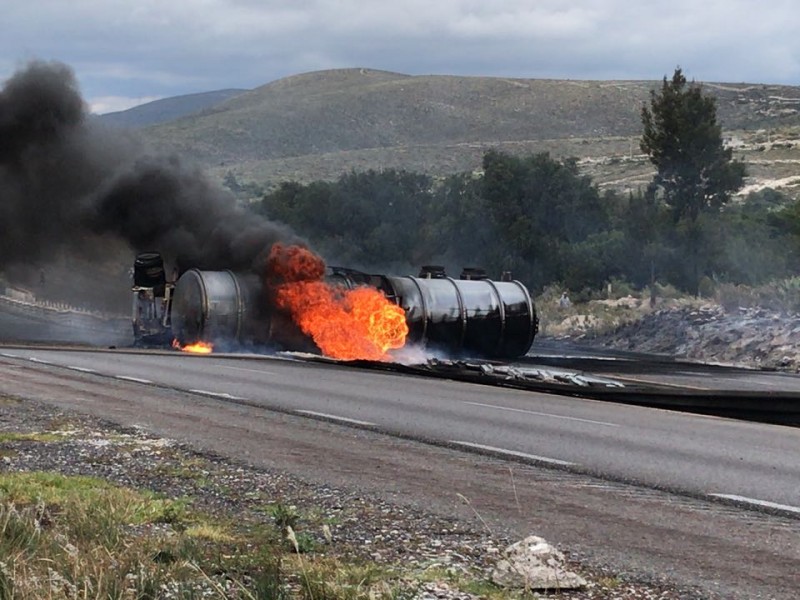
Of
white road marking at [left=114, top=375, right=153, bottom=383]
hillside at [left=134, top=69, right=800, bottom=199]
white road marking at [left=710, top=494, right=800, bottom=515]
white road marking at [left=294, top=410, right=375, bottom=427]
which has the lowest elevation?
white road marking at [left=114, top=375, right=153, bottom=383]

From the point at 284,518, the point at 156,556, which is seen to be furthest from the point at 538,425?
the point at 156,556

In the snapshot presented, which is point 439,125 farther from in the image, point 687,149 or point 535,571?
point 535,571

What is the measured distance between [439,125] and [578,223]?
93.7 metres

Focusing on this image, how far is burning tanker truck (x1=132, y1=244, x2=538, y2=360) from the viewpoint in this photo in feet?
86.2

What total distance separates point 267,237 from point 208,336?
3386 mm

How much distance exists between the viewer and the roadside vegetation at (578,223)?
4284 cm

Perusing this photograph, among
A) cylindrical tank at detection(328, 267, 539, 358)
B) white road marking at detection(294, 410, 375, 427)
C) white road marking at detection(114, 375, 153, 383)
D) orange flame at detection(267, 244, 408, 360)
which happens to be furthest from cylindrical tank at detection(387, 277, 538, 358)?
white road marking at detection(294, 410, 375, 427)

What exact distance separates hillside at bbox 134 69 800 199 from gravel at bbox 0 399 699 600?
88.9 meters

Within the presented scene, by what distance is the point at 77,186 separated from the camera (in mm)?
34031

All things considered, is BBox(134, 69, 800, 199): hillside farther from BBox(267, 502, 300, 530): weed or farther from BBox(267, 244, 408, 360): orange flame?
BBox(267, 502, 300, 530): weed

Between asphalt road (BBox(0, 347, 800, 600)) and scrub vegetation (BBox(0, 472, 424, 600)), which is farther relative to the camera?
asphalt road (BBox(0, 347, 800, 600))

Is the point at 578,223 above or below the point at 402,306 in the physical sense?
above

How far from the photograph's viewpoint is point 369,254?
54.7m

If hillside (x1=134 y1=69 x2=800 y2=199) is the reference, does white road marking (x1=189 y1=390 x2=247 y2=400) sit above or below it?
below
